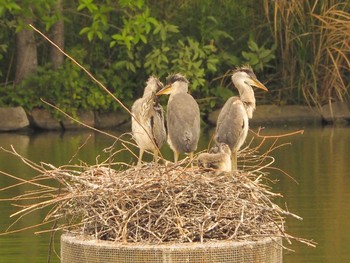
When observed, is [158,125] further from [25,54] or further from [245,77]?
[25,54]

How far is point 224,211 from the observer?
29.0ft

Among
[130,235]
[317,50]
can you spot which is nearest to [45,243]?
[130,235]

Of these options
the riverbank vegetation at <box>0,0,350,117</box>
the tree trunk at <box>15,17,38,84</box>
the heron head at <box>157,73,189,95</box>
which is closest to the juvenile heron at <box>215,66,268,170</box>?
the heron head at <box>157,73,189,95</box>

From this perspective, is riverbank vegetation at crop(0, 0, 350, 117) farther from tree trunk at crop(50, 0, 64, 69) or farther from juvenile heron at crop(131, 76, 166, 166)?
juvenile heron at crop(131, 76, 166, 166)

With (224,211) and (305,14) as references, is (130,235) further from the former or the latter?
(305,14)

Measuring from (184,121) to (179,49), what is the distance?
44.8 ft

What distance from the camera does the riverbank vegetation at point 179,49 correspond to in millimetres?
24969

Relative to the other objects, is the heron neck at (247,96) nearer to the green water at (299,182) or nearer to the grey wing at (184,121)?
the grey wing at (184,121)

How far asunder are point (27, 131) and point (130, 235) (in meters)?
16.2

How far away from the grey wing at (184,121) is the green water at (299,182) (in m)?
0.90

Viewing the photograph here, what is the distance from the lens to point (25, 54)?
25516 mm

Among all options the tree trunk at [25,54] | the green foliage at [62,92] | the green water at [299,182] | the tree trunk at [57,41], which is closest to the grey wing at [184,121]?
the green water at [299,182]

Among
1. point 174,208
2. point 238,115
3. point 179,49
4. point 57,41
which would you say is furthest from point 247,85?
point 57,41

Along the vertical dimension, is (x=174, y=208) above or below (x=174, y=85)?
below
